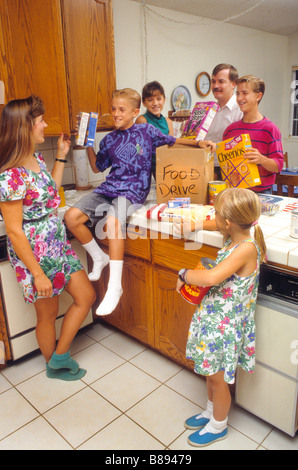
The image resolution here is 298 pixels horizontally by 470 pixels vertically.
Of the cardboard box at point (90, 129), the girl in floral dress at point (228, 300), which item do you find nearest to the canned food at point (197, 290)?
the girl in floral dress at point (228, 300)

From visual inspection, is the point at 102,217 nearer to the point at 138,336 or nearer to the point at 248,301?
the point at 138,336

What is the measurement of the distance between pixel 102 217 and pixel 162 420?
1068 mm

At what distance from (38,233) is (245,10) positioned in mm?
3694

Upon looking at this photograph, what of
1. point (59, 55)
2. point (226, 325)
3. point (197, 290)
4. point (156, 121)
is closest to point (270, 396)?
point (226, 325)

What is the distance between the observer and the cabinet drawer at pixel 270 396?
1462 mm

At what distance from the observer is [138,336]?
2.22 m

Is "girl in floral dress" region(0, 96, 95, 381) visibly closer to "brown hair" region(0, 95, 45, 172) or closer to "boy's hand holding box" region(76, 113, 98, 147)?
"brown hair" region(0, 95, 45, 172)

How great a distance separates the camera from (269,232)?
1.55 m

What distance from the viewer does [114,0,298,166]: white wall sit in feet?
10.6

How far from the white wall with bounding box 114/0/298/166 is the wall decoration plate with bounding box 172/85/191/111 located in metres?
0.06

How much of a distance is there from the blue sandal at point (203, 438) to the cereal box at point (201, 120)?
4.61ft

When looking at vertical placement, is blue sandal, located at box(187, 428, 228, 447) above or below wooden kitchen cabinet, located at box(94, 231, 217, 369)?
below

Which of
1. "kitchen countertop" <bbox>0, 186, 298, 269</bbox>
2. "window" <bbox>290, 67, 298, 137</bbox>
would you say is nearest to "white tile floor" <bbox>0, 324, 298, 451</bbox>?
"kitchen countertop" <bbox>0, 186, 298, 269</bbox>
